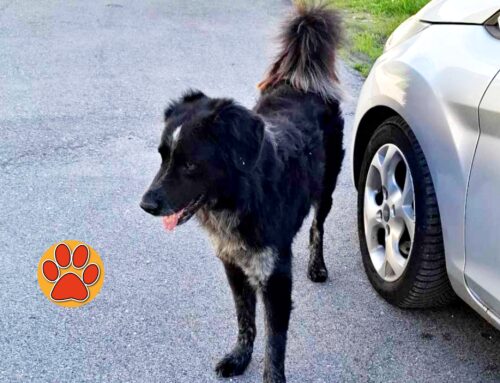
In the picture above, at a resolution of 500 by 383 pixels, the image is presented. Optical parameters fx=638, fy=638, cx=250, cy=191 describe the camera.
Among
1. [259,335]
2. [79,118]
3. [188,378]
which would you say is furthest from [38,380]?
[79,118]

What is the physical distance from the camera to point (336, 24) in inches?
152

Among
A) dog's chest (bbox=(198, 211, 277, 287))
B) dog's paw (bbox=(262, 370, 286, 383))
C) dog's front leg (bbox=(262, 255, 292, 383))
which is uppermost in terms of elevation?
dog's chest (bbox=(198, 211, 277, 287))

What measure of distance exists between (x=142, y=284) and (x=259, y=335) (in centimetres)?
81

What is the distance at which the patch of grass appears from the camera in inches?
297

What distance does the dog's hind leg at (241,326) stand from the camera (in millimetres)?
3154

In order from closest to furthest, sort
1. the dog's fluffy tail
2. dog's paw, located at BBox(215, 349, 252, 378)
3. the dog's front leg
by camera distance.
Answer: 1. the dog's front leg
2. dog's paw, located at BBox(215, 349, 252, 378)
3. the dog's fluffy tail

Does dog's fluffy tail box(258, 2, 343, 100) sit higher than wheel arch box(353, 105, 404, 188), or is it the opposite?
dog's fluffy tail box(258, 2, 343, 100)

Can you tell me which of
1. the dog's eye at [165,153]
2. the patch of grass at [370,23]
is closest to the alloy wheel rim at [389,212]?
the dog's eye at [165,153]

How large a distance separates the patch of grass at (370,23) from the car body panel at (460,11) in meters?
3.71

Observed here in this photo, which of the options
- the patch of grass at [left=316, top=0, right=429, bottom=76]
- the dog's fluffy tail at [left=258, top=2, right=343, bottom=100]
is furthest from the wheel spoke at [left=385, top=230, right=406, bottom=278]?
the patch of grass at [left=316, top=0, right=429, bottom=76]

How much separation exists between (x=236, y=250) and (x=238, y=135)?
59cm

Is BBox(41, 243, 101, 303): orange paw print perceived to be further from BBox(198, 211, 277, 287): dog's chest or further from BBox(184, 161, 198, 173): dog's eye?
BBox(184, 161, 198, 173): dog's eye

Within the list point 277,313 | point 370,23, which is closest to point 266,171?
point 277,313

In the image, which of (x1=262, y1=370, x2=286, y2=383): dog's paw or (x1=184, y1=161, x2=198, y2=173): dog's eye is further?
(x1=262, y1=370, x2=286, y2=383): dog's paw
